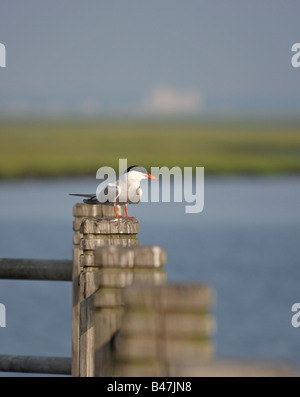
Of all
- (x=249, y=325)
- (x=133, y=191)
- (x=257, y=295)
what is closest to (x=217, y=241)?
(x=257, y=295)

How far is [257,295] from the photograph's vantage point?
85.4ft

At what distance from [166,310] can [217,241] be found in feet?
138

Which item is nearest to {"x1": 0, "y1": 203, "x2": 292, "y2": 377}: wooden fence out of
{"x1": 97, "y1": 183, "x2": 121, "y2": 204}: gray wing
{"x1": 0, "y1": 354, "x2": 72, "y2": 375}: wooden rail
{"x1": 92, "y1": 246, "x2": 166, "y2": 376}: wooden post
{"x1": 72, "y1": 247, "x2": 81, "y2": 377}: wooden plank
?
{"x1": 92, "y1": 246, "x2": 166, "y2": 376}: wooden post

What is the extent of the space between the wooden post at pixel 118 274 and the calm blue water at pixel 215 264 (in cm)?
53

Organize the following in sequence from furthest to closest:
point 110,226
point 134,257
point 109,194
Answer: point 109,194 → point 110,226 → point 134,257

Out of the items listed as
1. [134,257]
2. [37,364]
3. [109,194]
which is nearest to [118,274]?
[134,257]

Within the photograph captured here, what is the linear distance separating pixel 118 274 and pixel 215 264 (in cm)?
3042

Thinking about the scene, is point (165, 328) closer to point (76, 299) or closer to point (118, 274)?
point (118, 274)

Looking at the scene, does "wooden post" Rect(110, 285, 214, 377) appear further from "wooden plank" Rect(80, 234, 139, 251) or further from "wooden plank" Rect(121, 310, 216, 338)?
"wooden plank" Rect(80, 234, 139, 251)

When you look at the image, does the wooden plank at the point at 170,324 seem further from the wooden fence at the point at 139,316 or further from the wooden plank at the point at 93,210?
the wooden plank at the point at 93,210

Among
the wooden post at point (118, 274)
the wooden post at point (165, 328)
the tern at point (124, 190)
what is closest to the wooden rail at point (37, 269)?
the tern at point (124, 190)

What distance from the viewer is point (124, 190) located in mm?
7652

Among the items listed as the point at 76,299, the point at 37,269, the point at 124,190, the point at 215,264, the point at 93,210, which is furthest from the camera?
the point at 215,264
